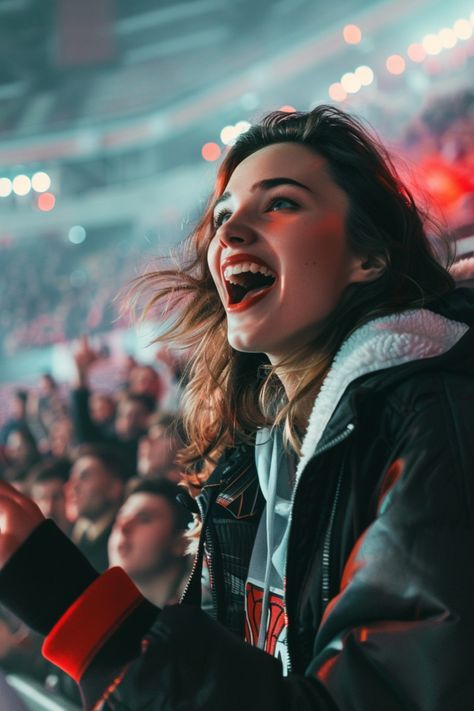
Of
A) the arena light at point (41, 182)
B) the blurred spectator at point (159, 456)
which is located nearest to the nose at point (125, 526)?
the blurred spectator at point (159, 456)

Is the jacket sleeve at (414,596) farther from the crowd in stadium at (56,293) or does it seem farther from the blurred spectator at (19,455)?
the crowd in stadium at (56,293)

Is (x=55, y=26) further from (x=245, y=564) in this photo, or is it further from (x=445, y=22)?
(x=245, y=564)

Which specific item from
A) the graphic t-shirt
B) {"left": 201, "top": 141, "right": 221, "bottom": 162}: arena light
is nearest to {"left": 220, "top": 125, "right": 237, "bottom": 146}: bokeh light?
{"left": 201, "top": 141, "right": 221, "bottom": 162}: arena light

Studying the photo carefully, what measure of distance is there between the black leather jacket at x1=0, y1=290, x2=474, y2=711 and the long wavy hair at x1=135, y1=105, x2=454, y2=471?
0.18 metres

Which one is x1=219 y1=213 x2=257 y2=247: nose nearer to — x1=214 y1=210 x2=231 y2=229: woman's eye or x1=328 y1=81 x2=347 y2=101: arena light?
x1=214 y1=210 x2=231 y2=229: woman's eye

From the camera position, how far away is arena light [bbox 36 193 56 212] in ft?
17.2

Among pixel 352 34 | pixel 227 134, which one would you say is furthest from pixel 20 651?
pixel 352 34

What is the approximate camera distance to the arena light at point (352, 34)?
3.78 metres

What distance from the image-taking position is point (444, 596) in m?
0.54

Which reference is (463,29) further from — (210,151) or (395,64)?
(210,151)

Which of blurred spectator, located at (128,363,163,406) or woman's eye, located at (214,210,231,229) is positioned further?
blurred spectator, located at (128,363,163,406)

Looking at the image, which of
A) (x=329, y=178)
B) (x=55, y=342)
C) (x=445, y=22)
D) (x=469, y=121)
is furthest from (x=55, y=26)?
(x=329, y=178)

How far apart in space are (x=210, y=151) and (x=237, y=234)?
384 cm

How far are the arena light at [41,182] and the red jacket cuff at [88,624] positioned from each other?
505cm
